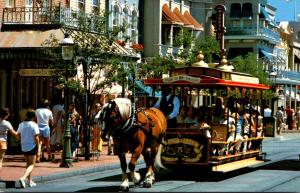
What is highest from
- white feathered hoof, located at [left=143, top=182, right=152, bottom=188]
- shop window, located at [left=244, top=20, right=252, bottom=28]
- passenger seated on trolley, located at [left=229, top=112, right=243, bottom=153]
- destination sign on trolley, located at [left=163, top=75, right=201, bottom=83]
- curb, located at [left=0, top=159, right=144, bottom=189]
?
shop window, located at [left=244, top=20, right=252, bottom=28]

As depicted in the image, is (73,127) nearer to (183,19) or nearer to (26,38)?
(26,38)

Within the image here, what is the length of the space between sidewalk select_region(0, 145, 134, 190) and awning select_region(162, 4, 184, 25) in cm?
2123

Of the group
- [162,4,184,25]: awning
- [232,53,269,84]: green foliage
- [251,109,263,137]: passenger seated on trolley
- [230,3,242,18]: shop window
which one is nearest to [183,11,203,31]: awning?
[162,4,184,25]: awning

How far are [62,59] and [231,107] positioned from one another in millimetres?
5437

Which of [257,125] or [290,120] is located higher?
[257,125]

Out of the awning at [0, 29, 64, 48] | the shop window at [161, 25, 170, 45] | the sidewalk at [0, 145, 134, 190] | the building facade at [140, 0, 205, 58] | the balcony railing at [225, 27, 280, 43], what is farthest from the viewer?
the balcony railing at [225, 27, 280, 43]

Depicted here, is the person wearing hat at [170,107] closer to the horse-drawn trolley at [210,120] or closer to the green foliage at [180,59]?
the horse-drawn trolley at [210,120]

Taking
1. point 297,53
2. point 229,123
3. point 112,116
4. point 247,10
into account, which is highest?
point 247,10

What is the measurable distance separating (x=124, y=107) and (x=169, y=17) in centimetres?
3048

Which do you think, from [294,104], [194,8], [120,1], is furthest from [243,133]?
[294,104]

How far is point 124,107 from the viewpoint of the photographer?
49.0 feet

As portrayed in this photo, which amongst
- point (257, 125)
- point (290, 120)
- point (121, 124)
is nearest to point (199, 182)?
point (121, 124)

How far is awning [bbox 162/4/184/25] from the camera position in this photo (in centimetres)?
4483

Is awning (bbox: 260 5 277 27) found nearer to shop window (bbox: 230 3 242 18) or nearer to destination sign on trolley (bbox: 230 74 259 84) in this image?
shop window (bbox: 230 3 242 18)
